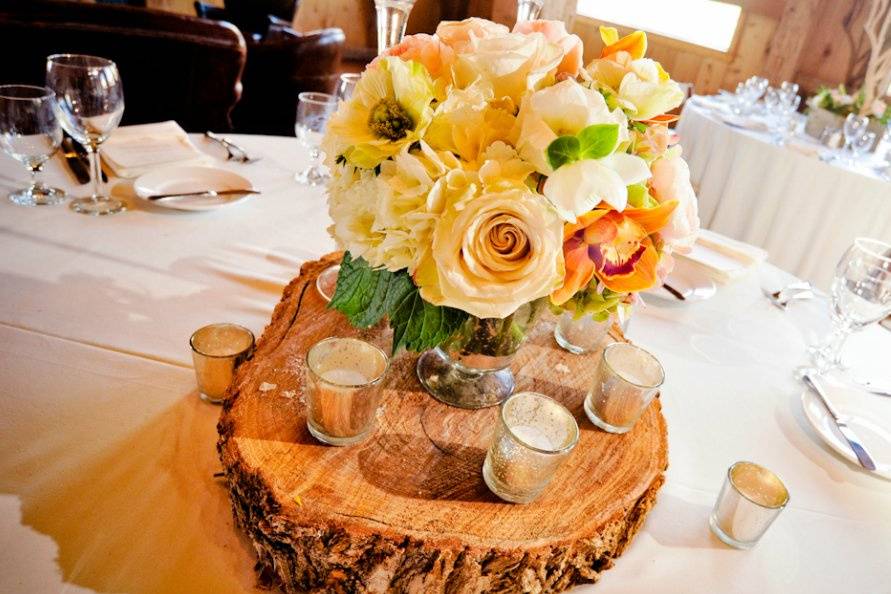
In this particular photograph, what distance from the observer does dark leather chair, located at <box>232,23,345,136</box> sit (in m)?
2.69

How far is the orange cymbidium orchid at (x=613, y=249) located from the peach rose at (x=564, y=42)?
192 mm

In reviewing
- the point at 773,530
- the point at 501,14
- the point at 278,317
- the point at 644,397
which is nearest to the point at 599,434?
the point at 644,397

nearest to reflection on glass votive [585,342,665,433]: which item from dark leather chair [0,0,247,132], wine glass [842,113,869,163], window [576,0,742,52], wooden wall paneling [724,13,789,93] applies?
dark leather chair [0,0,247,132]

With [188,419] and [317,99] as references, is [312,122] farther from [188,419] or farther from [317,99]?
[188,419]

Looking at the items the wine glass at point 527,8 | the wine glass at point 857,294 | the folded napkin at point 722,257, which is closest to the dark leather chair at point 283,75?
the wine glass at point 527,8

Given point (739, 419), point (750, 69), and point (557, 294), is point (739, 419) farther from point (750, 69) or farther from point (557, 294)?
point (750, 69)

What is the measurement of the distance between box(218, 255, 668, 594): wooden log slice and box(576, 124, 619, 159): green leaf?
1.32ft

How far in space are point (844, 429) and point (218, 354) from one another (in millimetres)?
983

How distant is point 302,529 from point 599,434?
1.40ft

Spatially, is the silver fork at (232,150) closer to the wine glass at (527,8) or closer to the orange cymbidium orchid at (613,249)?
the wine glass at (527,8)

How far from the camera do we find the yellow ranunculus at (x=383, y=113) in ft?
2.01

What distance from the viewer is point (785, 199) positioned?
267cm

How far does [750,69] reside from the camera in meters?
5.37

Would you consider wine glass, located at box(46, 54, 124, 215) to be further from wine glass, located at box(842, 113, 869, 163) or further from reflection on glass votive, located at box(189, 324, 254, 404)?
wine glass, located at box(842, 113, 869, 163)
